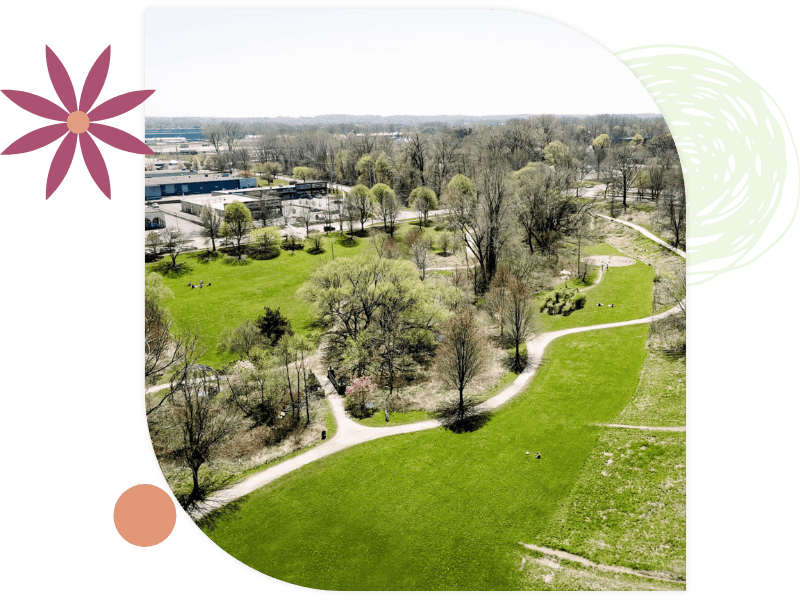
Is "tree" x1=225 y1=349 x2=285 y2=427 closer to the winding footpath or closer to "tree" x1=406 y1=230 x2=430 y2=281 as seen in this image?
the winding footpath

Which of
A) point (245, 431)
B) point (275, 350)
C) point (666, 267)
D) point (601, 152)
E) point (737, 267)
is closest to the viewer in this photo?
point (737, 267)

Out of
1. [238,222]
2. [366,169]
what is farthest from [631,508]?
[366,169]

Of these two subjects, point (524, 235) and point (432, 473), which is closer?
point (432, 473)

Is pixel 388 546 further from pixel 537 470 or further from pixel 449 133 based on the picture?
pixel 449 133

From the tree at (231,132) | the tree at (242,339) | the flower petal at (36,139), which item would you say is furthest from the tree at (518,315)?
the flower petal at (36,139)

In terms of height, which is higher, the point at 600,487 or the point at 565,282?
the point at 565,282

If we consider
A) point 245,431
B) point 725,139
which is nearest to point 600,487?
point 725,139

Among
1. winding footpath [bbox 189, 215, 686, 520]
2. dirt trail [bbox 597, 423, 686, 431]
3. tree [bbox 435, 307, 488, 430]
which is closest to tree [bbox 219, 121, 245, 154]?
winding footpath [bbox 189, 215, 686, 520]

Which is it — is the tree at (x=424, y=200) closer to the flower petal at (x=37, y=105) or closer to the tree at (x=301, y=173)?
the tree at (x=301, y=173)
